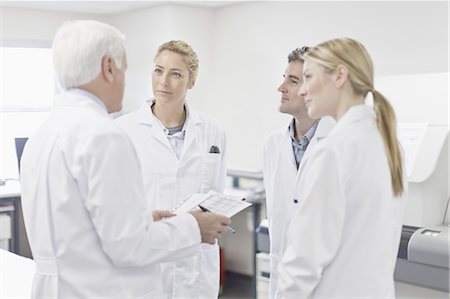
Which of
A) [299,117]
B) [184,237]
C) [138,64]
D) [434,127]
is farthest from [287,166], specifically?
[138,64]

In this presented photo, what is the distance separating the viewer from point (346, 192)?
4.23 ft

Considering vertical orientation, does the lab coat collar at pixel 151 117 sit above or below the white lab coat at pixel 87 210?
above

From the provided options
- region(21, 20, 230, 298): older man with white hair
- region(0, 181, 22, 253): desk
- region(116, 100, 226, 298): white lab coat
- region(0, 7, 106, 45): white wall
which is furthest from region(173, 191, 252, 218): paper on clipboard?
region(0, 7, 106, 45): white wall

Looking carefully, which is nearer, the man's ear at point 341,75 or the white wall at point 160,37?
the man's ear at point 341,75

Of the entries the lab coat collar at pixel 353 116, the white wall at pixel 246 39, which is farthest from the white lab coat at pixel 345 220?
the white wall at pixel 246 39

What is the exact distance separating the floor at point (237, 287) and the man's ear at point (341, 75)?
10.3 ft

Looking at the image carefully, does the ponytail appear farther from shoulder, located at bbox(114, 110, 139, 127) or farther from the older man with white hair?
shoulder, located at bbox(114, 110, 139, 127)

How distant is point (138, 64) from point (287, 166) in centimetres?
294

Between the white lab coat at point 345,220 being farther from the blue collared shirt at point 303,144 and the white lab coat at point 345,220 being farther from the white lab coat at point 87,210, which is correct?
the blue collared shirt at point 303,144

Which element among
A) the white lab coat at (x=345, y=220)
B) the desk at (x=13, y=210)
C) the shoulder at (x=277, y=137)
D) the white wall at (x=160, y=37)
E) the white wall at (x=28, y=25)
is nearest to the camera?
the white lab coat at (x=345, y=220)

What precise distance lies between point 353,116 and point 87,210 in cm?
63

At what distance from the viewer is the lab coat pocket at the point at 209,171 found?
218 centimetres

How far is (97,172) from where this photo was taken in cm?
127

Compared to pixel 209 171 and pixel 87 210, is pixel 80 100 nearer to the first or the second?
pixel 87 210
